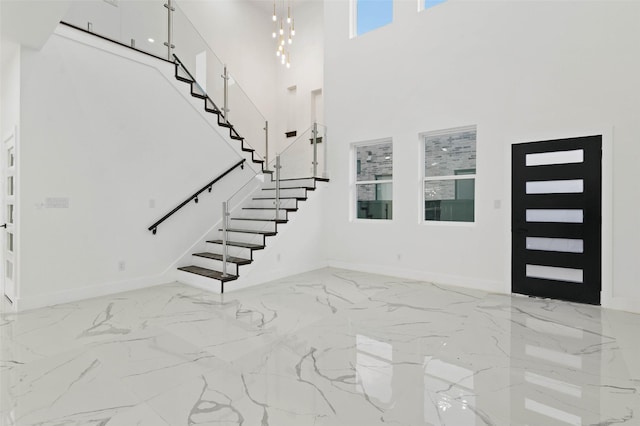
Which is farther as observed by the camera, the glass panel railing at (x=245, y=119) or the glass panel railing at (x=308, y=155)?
the glass panel railing at (x=245, y=119)

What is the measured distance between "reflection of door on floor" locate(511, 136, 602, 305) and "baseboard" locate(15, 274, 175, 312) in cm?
550

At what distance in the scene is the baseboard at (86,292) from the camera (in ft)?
13.6

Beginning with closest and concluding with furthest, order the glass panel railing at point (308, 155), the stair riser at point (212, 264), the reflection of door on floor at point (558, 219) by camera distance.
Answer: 1. the reflection of door on floor at point (558, 219)
2. the stair riser at point (212, 264)
3. the glass panel railing at point (308, 155)

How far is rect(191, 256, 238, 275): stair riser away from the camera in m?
5.25

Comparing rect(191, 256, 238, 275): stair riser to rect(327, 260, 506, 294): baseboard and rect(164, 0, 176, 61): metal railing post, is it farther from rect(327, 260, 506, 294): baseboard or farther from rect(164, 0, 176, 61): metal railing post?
rect(164, 0, 176, 61): metal railing post

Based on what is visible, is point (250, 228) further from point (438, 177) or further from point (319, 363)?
point (319, 363)

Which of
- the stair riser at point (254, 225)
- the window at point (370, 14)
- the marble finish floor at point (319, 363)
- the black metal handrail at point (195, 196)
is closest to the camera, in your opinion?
the marble finish floor at point (319, 363)

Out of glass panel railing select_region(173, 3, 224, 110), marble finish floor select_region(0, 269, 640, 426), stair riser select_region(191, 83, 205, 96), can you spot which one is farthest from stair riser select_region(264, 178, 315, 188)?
marble finish floor select_region(0, 269, 640, 426)

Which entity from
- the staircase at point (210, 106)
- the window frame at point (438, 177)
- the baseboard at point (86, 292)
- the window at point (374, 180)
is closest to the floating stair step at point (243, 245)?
the baseboard at point (86, 292)

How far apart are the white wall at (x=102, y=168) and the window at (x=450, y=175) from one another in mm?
3993

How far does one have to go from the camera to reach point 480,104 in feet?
17.0

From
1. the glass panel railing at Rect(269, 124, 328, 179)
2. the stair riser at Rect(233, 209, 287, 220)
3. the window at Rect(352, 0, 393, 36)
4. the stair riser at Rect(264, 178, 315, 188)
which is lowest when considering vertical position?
the stair riser at Rect(233, 209, 287, 220)

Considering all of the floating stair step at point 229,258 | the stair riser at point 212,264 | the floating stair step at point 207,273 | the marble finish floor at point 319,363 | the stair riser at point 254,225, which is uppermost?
the stair riser at point 254,225

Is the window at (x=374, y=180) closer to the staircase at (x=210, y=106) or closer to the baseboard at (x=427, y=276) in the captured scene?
the baseboard at (x=427, y=276)
